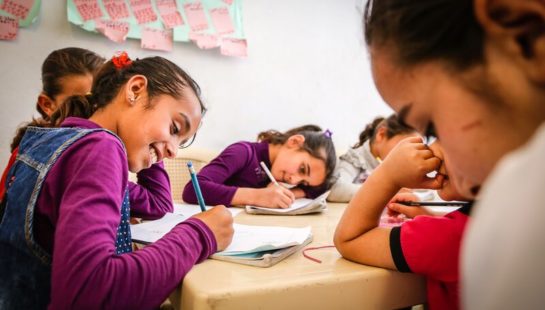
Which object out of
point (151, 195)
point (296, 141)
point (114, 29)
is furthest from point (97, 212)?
point (114, 29)

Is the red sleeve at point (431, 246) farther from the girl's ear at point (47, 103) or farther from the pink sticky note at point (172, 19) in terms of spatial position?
the pink sticky note at point (172, 19)

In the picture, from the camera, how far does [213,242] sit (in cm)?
57

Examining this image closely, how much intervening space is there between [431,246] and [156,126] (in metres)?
0.53

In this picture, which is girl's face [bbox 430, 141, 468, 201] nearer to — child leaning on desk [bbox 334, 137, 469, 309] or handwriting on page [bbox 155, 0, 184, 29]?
child leaning on desk [bbox 334, 137, 469, 309]

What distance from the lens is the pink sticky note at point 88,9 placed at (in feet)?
5.32

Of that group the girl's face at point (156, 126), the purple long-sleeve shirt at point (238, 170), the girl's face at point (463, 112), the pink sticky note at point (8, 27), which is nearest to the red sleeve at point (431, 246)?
the girl's face at point (463, 112)

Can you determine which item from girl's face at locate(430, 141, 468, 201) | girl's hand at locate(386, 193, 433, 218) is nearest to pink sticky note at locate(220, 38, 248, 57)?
girl's hand at locate(386, 193, 433, 218)

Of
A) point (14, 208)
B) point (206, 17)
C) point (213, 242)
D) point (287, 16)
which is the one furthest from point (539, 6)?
point (287, 16)

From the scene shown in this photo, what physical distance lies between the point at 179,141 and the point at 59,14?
4.04 feet

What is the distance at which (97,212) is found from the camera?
0.46 m

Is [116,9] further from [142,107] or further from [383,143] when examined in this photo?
[383,143]

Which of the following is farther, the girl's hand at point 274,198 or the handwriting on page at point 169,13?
the handwriting on page at point 169,13

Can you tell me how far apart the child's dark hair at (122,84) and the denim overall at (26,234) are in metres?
0.19

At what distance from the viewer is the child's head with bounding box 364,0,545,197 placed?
0.89ft
